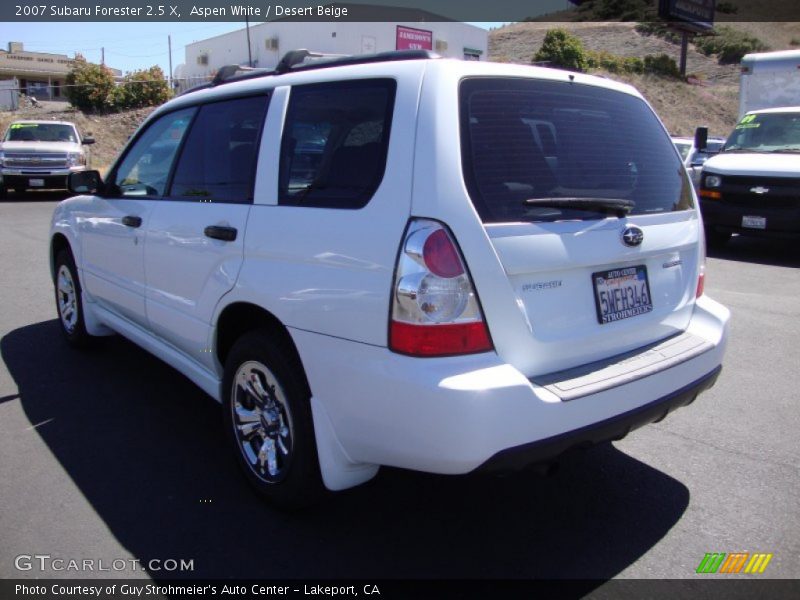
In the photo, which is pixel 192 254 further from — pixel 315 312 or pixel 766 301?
pixel 766 301

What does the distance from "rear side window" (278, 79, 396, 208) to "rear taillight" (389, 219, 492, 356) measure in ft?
1.15

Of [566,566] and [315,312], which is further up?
[315,312]

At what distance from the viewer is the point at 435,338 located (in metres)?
2.49

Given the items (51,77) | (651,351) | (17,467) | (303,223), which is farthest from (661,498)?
(51,77)

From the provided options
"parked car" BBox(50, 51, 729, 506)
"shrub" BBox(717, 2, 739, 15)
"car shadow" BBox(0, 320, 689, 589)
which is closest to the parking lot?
"car shadow" BBox(0, 320, 689, 589)

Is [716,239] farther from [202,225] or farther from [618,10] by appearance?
[618,10]

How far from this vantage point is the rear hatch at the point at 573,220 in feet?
8.64

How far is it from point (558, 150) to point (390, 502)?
5.82ft

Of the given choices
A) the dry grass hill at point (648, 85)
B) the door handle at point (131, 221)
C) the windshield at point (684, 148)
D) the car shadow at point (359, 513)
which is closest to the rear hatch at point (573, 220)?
the car shadow at point (359, 513)

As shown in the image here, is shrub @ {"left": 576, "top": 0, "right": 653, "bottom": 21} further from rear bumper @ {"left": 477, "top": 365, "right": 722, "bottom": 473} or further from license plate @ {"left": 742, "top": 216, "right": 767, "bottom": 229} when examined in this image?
rear bumper @ {"left": 477, "top": 365, "right": 722, "bottom": 473}

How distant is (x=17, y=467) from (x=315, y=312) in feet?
6.62

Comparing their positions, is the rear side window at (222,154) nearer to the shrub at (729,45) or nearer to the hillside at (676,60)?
the hillside at (676,60)

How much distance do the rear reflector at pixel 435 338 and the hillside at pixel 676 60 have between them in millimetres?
22391

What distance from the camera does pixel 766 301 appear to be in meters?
7.27
